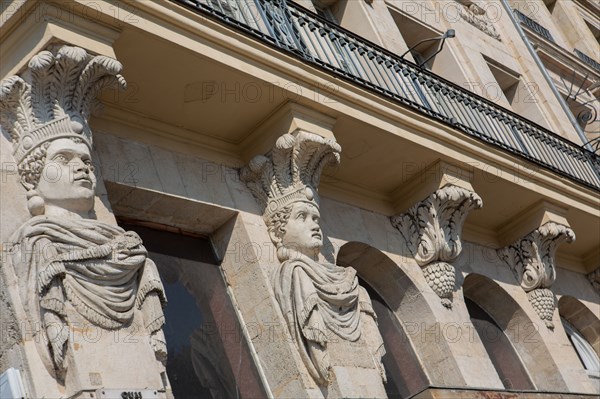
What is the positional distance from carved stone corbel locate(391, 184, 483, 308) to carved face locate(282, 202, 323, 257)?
6.79 feet

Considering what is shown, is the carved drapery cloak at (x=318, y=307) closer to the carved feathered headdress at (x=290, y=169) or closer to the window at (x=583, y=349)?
the carved feathered headdress at (x=290, y=169)

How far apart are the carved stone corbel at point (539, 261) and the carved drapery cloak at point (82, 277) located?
630cm

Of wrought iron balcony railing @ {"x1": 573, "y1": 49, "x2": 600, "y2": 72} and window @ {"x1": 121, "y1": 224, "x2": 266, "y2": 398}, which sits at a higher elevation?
wrought iron balcony railing @ {"x1": 573, "y1": 49, "x2": 600, "y2": 72}

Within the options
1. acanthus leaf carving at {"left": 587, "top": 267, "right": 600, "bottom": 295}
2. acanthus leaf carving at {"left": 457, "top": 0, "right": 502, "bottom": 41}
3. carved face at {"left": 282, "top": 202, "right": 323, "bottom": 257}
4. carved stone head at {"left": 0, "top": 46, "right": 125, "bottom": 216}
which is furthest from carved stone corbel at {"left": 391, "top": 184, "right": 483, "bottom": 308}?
acanthus leaf carving at {"left": 457, "top": 0, "right": 502, "bottom": 41}

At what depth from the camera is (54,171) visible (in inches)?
289

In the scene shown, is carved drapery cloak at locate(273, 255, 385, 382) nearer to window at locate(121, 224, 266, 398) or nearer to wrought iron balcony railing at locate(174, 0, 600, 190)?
window at locate(121, 224, 266, 398)

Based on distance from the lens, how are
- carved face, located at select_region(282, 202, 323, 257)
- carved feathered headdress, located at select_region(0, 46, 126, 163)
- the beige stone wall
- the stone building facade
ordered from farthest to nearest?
carved face, located at select_region(282, 202, 323, 257), the beige stone wall, carved feathered headdress, located at select_region(0, 46, 126, 163), the stone building facade

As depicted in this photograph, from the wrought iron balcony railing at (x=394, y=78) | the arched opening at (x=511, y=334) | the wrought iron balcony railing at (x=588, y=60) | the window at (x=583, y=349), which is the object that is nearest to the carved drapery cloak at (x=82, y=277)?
the wrought iron balcony railing at (x=394, y=78)

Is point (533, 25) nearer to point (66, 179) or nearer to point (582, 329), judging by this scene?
point (582, 329)

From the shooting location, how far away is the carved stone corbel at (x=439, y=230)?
36.1 ft

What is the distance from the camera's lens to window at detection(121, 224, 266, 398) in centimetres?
860

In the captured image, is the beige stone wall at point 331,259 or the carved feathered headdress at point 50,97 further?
the beige stone wall at point 331,259

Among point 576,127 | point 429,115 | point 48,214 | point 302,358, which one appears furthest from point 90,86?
point 576,127

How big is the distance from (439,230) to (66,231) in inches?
198
